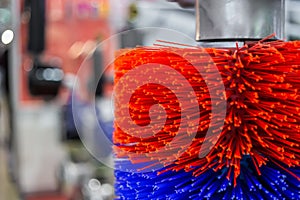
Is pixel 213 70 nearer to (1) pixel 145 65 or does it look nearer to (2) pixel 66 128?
(1) pixel 145 65

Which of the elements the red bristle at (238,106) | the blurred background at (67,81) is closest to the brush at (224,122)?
the red bristle at (238,106)

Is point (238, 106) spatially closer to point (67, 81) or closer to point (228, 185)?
point (228, 185)

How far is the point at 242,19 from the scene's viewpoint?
399mm

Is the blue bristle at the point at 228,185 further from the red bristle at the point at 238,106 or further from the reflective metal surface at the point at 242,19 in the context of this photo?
the reflective metal surface at the point at 242,19

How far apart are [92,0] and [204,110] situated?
5.85 ft

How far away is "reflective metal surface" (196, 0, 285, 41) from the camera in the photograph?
1.31 feet

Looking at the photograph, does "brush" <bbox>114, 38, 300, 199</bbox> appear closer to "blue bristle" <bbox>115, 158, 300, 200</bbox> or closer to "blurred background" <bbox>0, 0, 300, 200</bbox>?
"blue bristle" <bbox>115, 158, 300, 200</bbox>

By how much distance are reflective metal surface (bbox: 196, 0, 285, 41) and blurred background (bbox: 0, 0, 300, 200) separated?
0.26 feet

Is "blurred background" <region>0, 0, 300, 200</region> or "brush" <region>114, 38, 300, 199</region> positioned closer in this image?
"brush" <region>114, 38, 300, 199</region>

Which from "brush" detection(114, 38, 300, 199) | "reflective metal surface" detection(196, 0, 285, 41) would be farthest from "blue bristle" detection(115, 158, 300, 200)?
"reflective metal surface" detection(196, 0, 285, 41)

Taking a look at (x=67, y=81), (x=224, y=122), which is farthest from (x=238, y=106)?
(x=67, y=81)

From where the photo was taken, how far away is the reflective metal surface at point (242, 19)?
1.31ft

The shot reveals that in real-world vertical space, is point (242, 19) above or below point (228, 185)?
above

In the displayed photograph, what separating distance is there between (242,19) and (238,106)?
83 millimetres
